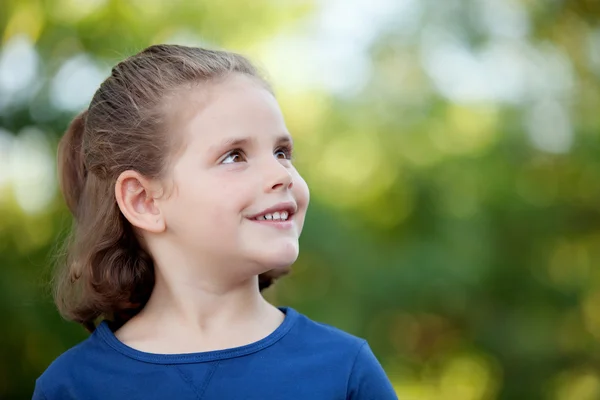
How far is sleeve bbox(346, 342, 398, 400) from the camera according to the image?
1.41m

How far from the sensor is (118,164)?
153cm

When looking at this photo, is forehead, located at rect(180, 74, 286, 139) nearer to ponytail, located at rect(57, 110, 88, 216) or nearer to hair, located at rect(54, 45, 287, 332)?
hair, located at rect(54, 45, 287, 332)

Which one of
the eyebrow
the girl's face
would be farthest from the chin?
the eyebrow

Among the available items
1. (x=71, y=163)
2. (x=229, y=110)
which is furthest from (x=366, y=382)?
(x=71, y=163)

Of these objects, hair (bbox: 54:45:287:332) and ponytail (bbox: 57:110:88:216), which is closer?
hair (bbox: 54:45:287:332)

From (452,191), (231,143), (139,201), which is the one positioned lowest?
(452,191)

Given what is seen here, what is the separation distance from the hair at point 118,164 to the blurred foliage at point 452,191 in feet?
7.20

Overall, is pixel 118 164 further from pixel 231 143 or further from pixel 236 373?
pixel 236 373

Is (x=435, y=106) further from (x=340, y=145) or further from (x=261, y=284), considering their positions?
(x=261, y=284)

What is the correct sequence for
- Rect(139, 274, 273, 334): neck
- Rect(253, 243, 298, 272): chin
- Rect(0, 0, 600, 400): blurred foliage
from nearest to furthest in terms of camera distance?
Rect(253, 243, 298, 272): chin, Rect(139, 274, 273, 334): neck, Rect(0, 0, 600, 400): blurred foliage

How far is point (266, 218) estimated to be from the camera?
4.61 ft

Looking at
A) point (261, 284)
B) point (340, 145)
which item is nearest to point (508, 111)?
point (340, 145)

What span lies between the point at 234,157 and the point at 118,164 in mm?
264

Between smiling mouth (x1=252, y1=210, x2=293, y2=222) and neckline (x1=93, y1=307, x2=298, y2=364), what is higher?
smiling mouth (x1=252, y1=210, x2=293, y2=222)
